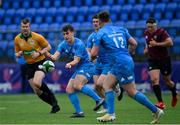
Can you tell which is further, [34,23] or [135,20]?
[34,23]

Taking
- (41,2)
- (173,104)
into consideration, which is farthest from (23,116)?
(41,2)

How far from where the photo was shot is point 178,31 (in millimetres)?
23672

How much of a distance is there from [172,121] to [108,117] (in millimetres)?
1383

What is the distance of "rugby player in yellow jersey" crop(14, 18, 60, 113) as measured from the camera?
15688 millimetres

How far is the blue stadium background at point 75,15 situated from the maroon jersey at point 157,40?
756 centimetres

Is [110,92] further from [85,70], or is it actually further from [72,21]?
[72,21]

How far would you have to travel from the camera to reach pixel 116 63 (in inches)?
470

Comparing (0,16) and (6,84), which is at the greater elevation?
(0,16)

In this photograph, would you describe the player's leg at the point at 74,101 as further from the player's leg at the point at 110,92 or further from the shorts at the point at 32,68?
the player's leg at the point at 110,92

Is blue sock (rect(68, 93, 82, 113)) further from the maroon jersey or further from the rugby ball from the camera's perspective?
the maroon jersey

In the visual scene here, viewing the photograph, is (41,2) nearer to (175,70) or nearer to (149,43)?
(175,70)

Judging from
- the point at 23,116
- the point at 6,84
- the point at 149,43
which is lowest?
the point at 6,84

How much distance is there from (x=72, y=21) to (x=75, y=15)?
331mm

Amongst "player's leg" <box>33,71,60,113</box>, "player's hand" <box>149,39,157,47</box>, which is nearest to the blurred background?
"player's hand" <box>149,39,157,47</box>
